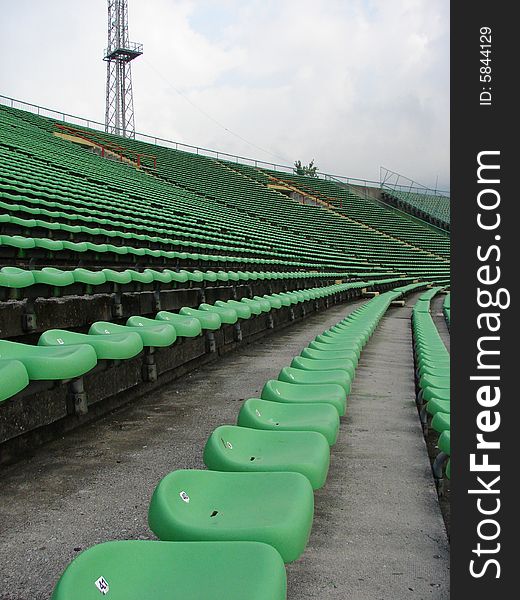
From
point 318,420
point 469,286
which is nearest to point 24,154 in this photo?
point 318,420

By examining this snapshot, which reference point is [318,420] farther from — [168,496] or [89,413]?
[89,413]

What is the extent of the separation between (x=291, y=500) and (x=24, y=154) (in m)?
8.19

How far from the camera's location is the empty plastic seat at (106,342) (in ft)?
4.95

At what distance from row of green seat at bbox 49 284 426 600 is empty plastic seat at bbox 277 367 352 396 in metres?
0.28

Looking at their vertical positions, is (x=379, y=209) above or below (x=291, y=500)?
above

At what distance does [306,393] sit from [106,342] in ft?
2.01

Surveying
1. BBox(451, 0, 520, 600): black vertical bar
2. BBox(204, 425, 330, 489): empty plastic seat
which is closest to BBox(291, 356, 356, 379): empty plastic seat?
BBox(204, 425, 330, 489): empty plastic seat

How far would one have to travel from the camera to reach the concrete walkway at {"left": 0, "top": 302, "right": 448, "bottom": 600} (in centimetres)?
108

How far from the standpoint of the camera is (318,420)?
143cm

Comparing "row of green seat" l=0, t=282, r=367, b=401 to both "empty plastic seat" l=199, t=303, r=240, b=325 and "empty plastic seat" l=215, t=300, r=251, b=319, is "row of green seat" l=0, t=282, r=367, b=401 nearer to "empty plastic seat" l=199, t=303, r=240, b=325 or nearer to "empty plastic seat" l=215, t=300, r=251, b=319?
"empty plastic seat" l=199, t=303, r=240, b=325

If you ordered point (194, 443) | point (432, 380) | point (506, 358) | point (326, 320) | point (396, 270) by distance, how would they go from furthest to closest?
1. point (396, 270)
2. point (326, 320)
3. point (432, 380)
4. point (194, 443)
5. point (506, 358)

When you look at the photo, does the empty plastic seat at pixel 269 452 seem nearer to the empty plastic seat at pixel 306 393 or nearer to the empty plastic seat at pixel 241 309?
the empty plastic seat at pixel 306 393

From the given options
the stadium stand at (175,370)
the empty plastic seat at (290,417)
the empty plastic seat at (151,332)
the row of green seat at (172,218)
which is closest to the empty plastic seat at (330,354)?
the stadium stand at (175,370)

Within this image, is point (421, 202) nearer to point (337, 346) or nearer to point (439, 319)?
point (439, 319)
